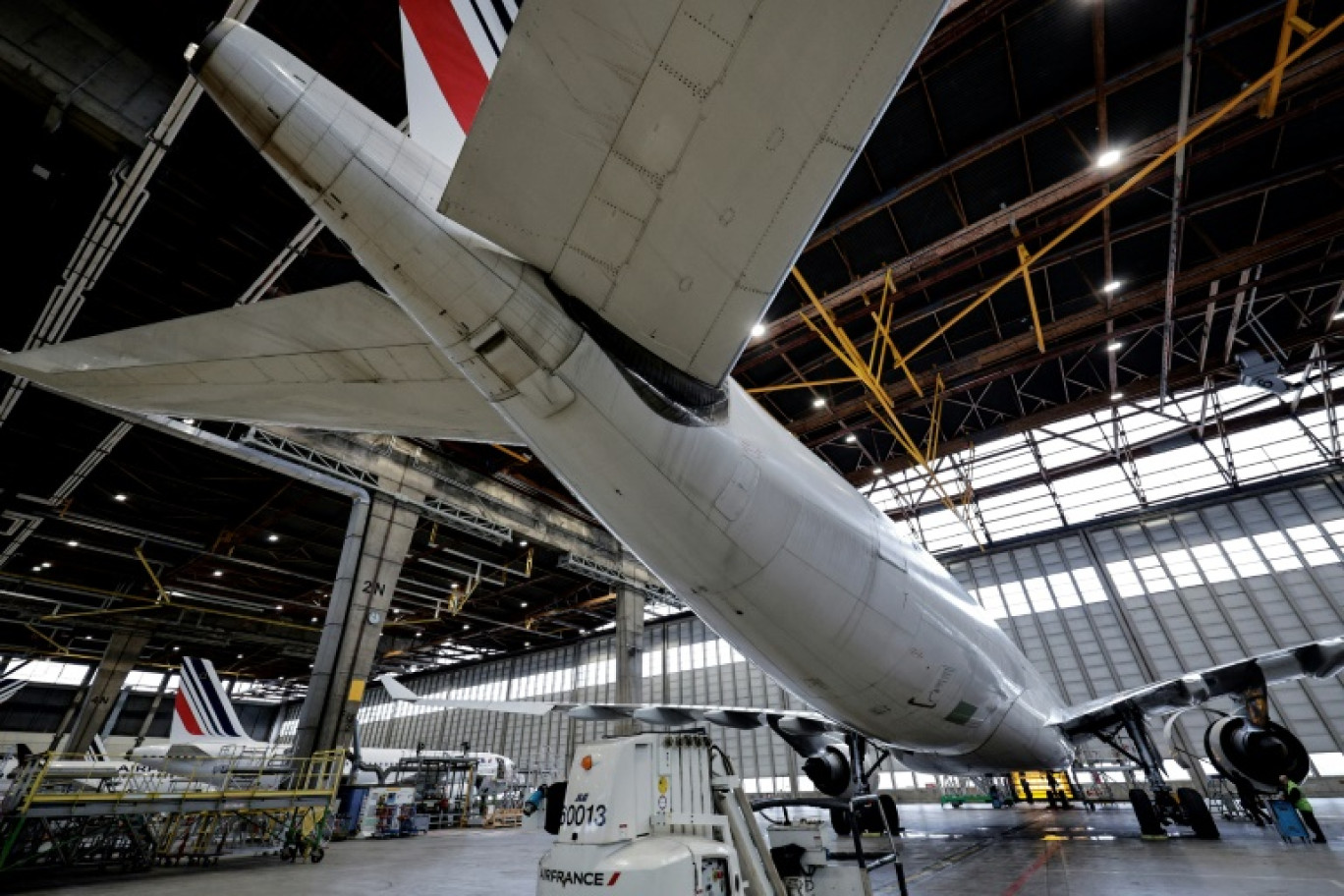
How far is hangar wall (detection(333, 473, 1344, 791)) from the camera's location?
19.2m

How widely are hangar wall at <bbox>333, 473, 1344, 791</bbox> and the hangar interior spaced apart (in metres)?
0.11

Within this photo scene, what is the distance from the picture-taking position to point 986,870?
266 inches

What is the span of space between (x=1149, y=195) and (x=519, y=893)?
17.1 metres

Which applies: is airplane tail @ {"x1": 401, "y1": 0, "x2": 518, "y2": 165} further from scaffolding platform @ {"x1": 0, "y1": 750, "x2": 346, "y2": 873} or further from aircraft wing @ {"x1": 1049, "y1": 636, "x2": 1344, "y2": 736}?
scaffolding platform @ {"x1": 0, "y1": 750, "x2": 346, "y2": 873}

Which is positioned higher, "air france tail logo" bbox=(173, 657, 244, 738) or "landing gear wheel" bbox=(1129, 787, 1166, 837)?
"air france tail logo" bbox=(173, 657, 244, 738)

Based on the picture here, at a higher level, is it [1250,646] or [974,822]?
[1250,646]

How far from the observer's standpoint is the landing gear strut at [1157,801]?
892cm

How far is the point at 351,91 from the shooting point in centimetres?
978

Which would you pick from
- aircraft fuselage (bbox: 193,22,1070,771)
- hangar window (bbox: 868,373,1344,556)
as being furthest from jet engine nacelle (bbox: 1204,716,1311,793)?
hangar window (bbox: 868,373,1344,556)

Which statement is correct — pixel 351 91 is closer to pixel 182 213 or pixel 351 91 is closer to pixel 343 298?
pixel 182 213

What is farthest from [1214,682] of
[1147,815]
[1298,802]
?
[1147,815]

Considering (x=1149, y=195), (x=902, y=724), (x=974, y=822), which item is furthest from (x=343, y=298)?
(x=974, y=822)

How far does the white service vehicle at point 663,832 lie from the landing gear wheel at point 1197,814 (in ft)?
27.6

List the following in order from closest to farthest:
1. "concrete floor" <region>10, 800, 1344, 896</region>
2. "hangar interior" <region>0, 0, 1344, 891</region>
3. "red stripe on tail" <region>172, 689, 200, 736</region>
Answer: "concrete floor" <region>10, 800, 1344, 896</region> → "hangar interior" <region>0, 0, 1344, 891</region> → "red stripe on tail" <region>172, 689, 200, 736</region>
